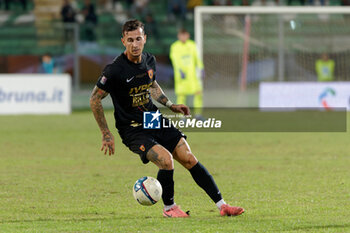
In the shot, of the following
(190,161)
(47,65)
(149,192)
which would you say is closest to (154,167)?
(190,161)

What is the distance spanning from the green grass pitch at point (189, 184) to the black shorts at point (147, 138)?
2.16ft

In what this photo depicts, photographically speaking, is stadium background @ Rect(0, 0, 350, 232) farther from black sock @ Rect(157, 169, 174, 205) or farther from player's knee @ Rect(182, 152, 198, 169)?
player's knee @ Rect(182, 152, 198, 169)

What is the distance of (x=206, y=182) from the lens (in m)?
7.02

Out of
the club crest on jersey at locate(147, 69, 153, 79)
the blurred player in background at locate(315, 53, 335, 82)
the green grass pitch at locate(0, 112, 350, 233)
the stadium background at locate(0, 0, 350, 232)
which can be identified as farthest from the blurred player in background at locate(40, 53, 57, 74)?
the club crest on jersey at locate(147, 69, 153, 79)

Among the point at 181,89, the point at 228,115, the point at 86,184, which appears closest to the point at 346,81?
the point at 228,115

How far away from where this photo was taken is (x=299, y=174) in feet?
33.2

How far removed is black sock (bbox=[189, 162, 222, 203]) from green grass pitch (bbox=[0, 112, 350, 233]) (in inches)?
8.5

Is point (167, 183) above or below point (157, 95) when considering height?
below

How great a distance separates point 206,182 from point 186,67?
459 inches

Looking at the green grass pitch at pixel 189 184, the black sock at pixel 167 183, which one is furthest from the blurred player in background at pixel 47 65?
the black sock at pixel 167 183

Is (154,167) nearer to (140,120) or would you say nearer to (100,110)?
(140,120)

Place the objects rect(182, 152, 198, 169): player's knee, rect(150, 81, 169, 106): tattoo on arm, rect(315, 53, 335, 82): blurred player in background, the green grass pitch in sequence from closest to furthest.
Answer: the green grass pitch → rect(182, 152, 198, 169): player's knee → rect(150, 81, 169, 106): tattoo on arm → rect(315, 53, 335, 82): blurred player in background

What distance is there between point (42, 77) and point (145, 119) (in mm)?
15302

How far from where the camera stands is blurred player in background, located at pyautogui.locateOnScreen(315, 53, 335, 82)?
23.2 metres
